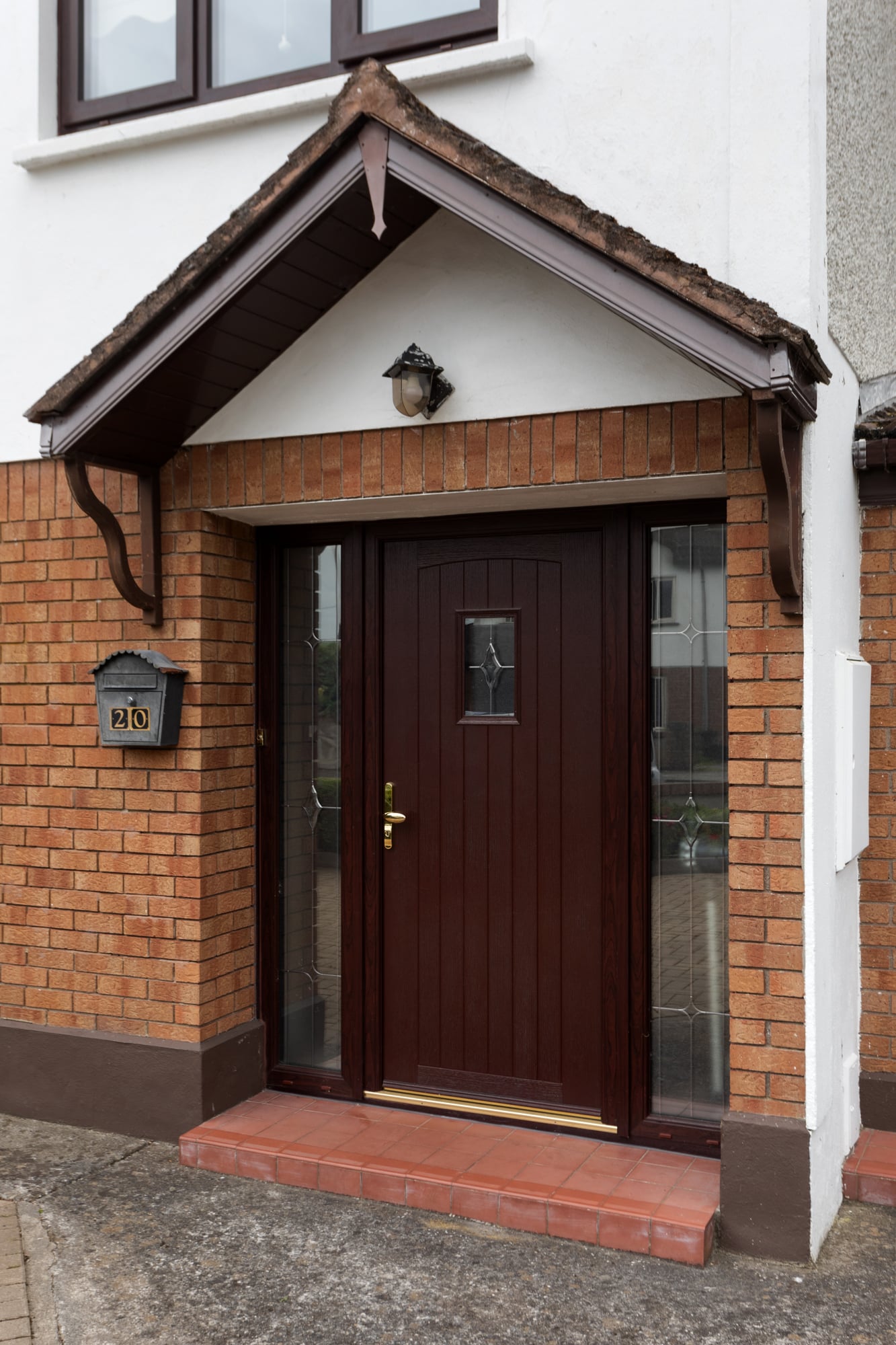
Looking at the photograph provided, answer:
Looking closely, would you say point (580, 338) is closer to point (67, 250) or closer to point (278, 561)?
point (278, 561)

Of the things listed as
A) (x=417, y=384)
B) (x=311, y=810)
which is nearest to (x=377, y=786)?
(x=311, y=810)

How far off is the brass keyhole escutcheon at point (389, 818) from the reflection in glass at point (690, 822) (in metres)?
1.05

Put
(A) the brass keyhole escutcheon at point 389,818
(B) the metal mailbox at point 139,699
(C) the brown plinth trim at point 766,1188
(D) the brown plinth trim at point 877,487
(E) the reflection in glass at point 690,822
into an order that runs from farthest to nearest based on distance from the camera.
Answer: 1. (A) the brass keyhole escutcheon at point 389,818
2. (B) the metal mailbox at point 139,699
3. (D) the brown plinth trim at point 877,487
4. (E) the reflection in glass at point 690,822
5. (C) the brown plinth trim at point 766,1188

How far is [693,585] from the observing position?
4.39 metres

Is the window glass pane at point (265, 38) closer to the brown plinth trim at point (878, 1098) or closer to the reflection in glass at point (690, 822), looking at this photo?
the reflection in glass at point (690, 822)

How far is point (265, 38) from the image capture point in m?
4.80

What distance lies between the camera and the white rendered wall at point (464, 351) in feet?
13.4

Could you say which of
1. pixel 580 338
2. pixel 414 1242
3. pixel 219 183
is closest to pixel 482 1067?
pixel 414 1242

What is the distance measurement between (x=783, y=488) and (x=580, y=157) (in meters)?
1.46

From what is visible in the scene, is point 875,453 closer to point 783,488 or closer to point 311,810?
point 783,488

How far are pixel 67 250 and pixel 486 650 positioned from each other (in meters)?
2.43

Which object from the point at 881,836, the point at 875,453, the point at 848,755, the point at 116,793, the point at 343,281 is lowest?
the point at 881,836

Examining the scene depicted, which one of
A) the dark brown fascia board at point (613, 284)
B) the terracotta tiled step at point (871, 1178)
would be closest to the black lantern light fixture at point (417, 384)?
the dark brown fascia board at point (613, 284)

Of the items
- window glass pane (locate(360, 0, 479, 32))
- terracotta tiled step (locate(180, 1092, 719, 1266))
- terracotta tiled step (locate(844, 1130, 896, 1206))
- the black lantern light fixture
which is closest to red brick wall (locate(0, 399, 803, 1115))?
the black lantern light fixture
